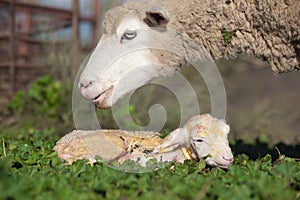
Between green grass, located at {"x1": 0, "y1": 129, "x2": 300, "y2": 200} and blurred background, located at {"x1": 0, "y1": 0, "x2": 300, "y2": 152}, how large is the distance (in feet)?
6.41

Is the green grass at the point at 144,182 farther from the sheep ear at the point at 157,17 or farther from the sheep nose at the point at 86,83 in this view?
the sheep ear at the point at 157,17

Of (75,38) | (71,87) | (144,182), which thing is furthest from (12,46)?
(144,182)

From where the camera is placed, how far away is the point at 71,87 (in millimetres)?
7820

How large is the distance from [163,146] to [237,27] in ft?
3.84

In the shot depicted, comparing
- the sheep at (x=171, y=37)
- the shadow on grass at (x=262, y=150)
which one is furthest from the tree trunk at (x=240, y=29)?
the shadow on grass at (x=262, y=150)

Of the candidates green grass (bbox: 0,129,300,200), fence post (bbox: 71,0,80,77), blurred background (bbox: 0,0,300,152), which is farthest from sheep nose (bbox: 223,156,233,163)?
fence post (bbox: 71,0,80,77)

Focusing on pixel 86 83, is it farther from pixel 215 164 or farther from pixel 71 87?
pixel 71 87

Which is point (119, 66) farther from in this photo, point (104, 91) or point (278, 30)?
point (278, 30)

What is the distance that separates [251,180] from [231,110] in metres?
6.15

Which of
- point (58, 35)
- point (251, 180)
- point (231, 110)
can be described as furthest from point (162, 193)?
point (58, 35)

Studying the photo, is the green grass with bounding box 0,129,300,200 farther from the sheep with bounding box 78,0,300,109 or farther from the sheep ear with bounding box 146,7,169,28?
the sheep ear with bounding box 146,7,169,28

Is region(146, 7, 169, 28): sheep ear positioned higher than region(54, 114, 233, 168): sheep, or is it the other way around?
region(146, 7, 169, 28): sheep ear

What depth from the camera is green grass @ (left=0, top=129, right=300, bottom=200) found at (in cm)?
274

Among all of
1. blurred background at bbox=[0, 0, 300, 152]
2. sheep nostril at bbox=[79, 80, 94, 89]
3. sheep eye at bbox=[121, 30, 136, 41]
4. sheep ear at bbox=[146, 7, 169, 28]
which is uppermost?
sheep ear at bbox=[146, 7, 169, 28]
